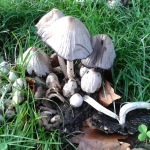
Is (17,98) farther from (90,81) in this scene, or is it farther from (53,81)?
(90,81)

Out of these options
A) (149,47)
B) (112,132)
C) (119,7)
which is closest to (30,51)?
(112,132)

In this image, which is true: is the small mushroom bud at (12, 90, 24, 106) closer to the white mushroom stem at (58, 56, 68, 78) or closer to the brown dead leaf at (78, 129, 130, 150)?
the white mushroom stem at (58, 56, 68, 78)

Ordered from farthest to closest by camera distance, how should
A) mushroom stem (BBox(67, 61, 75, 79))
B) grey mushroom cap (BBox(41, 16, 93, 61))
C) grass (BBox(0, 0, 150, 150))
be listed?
1. mushroom stem (BBox(67, 61, 75, 79))
2. grass (BBox(0, 0, 150, 150))
3. grey mushroom cap (BBox(41, 16, 93, 61))

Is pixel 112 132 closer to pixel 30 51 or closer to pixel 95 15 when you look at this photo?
pixel 30 51

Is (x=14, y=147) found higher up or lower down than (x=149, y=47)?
lower down

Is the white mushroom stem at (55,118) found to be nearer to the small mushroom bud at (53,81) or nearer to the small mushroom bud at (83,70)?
the small mushroom bud at (53,81)

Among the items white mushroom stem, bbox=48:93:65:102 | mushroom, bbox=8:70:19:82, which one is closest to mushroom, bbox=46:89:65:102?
white mushroom stem, bbox=48:93:65:102
